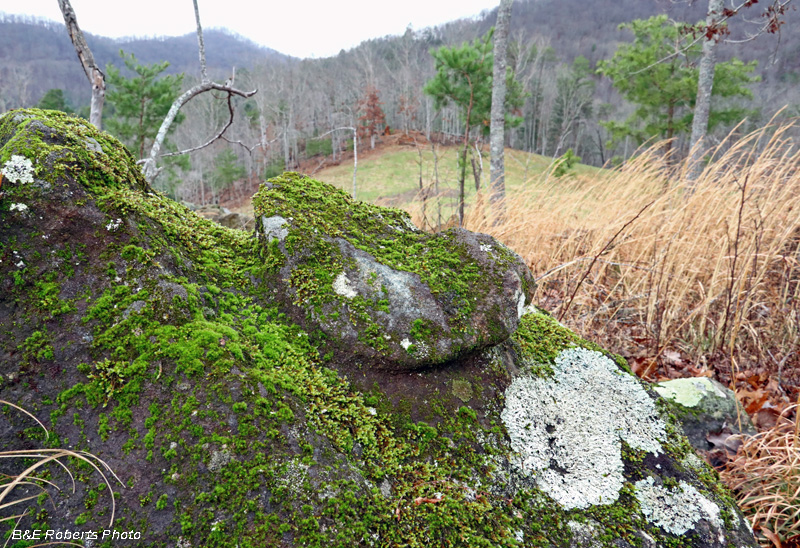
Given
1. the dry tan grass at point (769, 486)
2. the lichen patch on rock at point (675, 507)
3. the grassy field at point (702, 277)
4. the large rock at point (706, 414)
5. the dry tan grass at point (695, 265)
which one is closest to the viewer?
the lichen patch on rock at point (675, 507)

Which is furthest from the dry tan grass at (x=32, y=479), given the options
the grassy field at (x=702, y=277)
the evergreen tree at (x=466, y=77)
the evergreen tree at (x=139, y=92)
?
the evergreen tree at (x=139, y=92)

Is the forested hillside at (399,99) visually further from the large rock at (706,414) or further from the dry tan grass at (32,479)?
the dry tan grass at (32,479)

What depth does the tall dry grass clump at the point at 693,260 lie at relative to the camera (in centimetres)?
284

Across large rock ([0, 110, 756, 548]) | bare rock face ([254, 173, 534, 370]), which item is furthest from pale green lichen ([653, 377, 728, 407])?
bare rock face ([254, 173, 534, 370])

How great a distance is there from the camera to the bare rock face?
1.40m

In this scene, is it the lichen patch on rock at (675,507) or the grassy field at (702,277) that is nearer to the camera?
the lichen patch on rock at (675,507)

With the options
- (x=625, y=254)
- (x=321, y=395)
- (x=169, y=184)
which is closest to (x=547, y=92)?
(x=169, y=184)

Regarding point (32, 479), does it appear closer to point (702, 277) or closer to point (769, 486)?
point (769, 486)

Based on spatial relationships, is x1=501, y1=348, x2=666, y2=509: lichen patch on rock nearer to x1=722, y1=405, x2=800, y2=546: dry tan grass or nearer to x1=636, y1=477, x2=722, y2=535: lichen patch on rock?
x1=636, y1=477, x2=722, y2=535: lichen patch on rock

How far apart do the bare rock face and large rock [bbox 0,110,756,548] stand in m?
0.02

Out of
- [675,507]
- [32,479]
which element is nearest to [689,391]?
[675,507]

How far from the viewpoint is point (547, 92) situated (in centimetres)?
4166

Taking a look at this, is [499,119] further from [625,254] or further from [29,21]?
[29,21]

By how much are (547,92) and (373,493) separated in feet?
156
